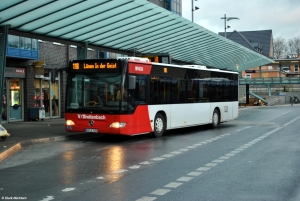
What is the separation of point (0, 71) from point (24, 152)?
4.25 meters

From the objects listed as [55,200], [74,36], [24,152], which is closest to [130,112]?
[24,152]

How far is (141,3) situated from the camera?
56.7ft

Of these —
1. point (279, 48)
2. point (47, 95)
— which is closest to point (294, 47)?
point (279, 48)

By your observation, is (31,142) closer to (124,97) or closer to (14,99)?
(124,97)

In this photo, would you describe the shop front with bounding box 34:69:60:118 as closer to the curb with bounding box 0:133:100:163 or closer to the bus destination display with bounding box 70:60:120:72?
the curb with bounding box 0:133:100:163

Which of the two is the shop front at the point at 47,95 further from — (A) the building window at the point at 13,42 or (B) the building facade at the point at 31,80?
(A) the building window at the point at 13,42

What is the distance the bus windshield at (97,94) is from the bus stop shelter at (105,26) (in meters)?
2.62

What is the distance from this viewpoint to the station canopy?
15641 mm

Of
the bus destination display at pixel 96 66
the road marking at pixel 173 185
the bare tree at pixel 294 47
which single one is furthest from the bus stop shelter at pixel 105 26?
the bare tree at pixel 294 47

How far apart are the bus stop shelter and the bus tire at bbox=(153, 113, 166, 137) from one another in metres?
4.48

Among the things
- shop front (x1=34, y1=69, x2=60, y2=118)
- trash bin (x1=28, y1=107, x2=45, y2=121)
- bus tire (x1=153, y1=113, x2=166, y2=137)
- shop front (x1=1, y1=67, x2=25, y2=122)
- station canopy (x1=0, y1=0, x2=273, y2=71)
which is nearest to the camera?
station canopy (x1=0, y1=0, x2=273, y2=71)

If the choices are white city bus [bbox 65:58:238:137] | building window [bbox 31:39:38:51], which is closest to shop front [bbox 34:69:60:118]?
building window [bbox 31:39:38:51]

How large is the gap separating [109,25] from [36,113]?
26.5ft

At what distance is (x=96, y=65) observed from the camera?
15086mm
